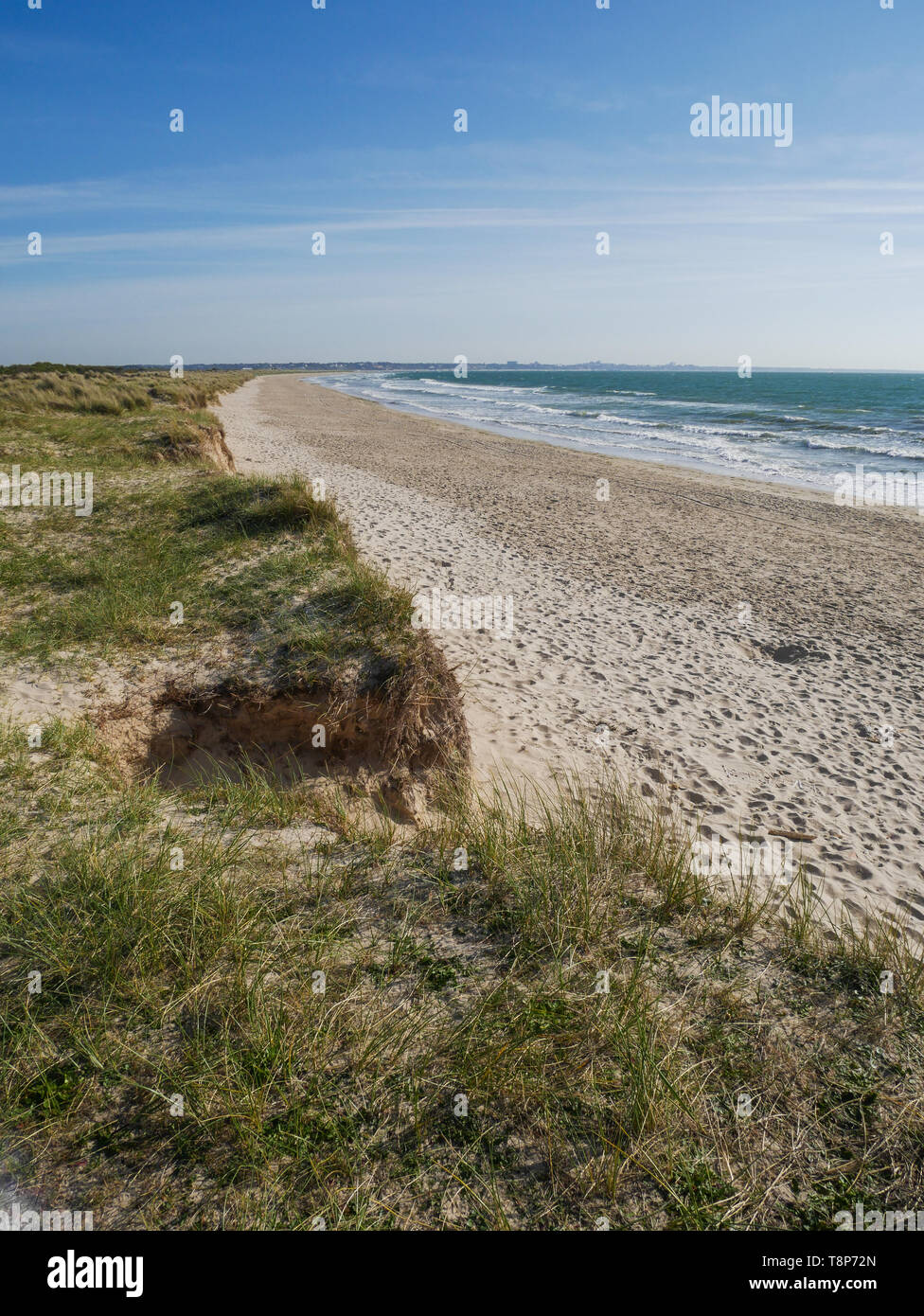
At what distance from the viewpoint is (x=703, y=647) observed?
890cm

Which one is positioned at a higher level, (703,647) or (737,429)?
(737,429)

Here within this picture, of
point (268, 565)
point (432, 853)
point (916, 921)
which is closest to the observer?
point (432, 853)

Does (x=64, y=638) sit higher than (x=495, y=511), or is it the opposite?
(x=495, y=511)

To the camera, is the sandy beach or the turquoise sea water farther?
the turquoise sea water

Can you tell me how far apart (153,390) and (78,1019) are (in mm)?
32594

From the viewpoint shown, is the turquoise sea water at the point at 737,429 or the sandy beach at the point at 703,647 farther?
the turquoise sea water at the point at 737,429

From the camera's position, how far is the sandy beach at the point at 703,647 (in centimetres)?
593

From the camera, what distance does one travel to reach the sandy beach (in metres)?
5.93

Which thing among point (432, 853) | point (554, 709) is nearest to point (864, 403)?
point (554, 709)

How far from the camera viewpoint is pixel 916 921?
463cm

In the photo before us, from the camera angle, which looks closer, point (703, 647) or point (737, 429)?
point (703, 647)

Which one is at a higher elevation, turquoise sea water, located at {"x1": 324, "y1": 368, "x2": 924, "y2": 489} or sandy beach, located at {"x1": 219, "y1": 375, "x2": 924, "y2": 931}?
turquoise sea water, located at {"x1": 324, "y1": 368, "x2": 924, "y2": 489}

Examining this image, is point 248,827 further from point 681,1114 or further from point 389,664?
point 681,1114
